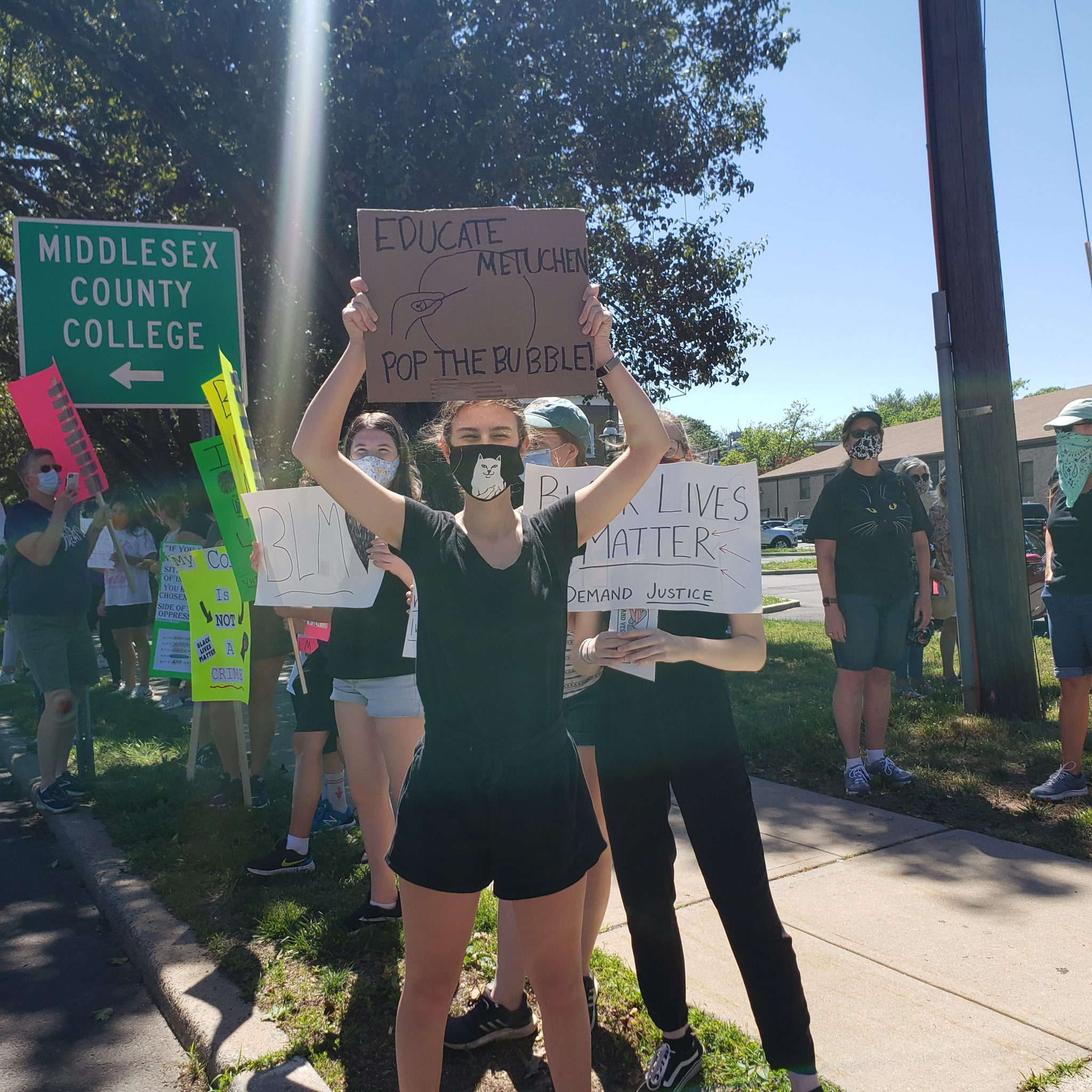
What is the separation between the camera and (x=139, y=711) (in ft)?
28.8

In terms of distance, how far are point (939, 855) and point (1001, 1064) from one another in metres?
1.72

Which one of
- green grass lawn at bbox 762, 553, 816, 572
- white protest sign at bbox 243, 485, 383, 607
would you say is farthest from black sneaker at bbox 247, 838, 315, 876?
green grass lawn at bbox 762, 553, 816, 572

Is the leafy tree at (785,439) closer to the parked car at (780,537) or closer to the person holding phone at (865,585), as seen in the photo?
the parked car at (780,537)

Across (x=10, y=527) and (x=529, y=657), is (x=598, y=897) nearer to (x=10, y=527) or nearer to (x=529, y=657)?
(x=529, y=657)

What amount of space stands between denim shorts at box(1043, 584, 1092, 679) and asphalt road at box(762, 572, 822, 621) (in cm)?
584

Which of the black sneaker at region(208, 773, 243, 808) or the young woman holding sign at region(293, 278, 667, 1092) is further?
the black sneaker at region(208, 773, 243, 808)

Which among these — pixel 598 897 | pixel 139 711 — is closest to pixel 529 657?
pixel 598 897

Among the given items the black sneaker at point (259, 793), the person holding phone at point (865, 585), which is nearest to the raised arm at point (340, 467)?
the person holding phone at point (865, 585)

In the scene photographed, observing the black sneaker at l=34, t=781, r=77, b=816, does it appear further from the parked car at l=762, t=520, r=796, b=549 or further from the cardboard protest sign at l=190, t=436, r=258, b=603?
the parked car at l=762, t=520, r=796, b=549

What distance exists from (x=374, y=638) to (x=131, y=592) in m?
6.70

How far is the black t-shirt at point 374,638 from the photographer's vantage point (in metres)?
3.60

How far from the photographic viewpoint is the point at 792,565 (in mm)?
34625

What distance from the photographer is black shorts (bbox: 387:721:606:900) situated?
2.09m

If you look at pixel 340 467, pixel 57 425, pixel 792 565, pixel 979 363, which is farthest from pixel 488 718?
pixel 792 565
